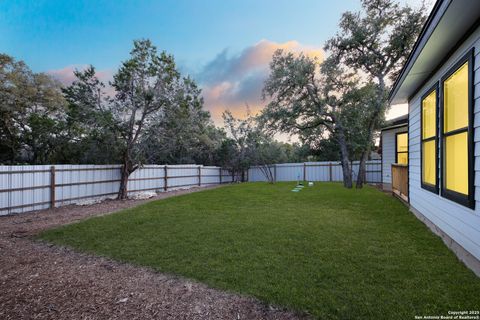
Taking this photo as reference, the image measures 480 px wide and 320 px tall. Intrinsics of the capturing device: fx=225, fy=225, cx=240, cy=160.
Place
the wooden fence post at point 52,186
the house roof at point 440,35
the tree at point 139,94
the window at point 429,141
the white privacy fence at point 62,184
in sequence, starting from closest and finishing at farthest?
1. the house roof at point 440,35
2. the window at point 429,141
3. the white privacy fence at point 62,184
4. the wooden fence post at point 52,186
5. the tree at point 139,94

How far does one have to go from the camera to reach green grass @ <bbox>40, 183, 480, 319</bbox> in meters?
1.92

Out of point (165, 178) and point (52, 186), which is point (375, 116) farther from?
point (52, 186)

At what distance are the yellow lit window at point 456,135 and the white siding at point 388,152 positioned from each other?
24.9 ft

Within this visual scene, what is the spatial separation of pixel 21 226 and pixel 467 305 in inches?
289

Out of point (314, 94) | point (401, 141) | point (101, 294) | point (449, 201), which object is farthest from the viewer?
point (314, 94)

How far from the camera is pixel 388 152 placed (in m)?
10.2

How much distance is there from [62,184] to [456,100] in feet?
32.4

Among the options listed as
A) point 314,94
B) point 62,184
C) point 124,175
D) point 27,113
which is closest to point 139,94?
point 124,175

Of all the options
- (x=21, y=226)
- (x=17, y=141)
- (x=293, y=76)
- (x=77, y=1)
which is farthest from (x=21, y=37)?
(x=293, y=76)

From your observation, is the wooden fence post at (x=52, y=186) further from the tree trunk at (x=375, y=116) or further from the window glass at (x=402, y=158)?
the window glass at (x=402, y=158)

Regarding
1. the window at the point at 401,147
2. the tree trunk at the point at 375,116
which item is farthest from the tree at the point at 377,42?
the window at the point at 401,147

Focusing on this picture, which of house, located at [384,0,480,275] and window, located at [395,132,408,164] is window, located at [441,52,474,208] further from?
window, located at [395,132,408,164]

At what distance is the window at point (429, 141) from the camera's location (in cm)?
355

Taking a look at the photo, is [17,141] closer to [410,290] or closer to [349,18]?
[410,290]
